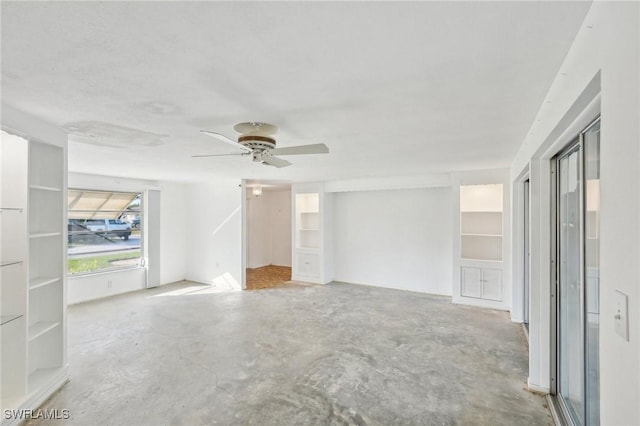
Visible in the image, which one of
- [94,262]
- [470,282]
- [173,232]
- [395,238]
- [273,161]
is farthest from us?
[173,232]

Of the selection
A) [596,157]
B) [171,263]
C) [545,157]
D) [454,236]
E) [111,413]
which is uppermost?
[545,157]

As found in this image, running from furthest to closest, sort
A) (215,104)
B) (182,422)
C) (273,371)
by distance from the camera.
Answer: (273,371)
(182,422)
(215,104)

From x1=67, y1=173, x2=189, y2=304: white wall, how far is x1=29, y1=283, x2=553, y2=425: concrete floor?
462mm

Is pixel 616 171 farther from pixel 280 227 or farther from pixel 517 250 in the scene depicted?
pixel 280 227

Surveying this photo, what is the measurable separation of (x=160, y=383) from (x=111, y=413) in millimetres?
442

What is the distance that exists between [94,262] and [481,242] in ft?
23.5

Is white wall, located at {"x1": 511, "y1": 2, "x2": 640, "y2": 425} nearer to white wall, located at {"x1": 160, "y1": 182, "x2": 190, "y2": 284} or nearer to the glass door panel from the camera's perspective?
the glass door panel

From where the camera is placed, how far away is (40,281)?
8.49ft

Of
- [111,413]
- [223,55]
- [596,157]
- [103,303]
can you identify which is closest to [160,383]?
[111,413]

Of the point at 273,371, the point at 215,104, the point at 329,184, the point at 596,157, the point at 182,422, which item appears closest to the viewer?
the point at 596,157

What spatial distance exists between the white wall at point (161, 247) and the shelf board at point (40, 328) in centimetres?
296

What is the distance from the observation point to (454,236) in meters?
5.05

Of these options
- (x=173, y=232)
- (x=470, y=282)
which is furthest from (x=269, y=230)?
(x=470, y=282)

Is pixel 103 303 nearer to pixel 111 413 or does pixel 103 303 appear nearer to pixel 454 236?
pixel 111 413
